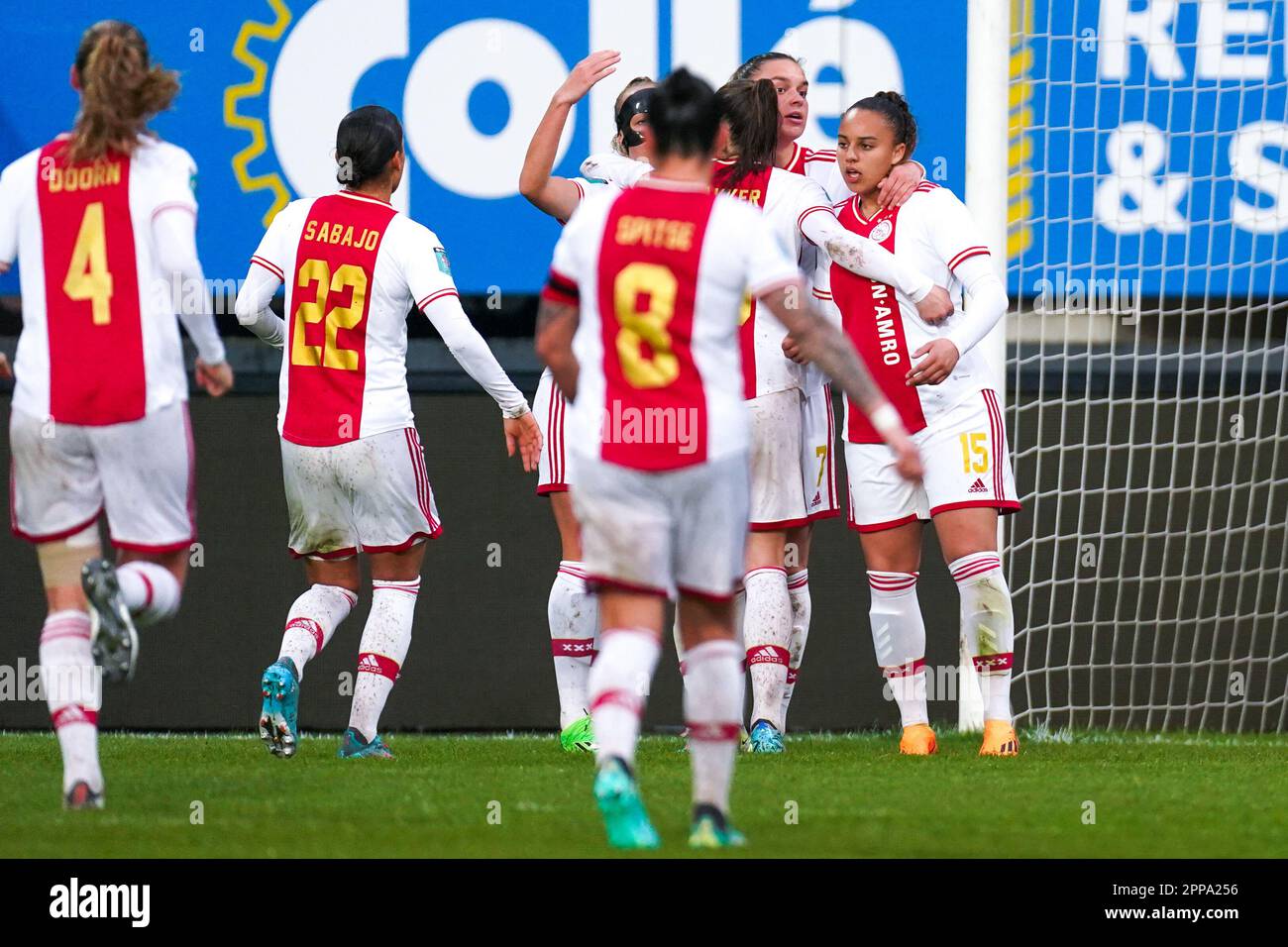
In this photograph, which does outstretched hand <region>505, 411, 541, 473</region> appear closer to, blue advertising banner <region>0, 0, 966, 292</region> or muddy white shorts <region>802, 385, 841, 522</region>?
muddy white shorts <region>802, 385, 841, 522</region>

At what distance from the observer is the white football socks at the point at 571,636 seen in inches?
259

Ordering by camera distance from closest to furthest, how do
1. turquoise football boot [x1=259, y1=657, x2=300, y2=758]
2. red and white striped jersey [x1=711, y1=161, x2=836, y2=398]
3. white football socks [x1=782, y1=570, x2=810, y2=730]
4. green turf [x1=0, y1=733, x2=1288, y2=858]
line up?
green turf [x1=0, y1=733, x2=1288, y2=858] → turquoise football boot [x1=259, y1=657, x2=300, y2=758] → red and white striped jersey [x1=711, y1=161, x2=836, y2=398] → white football socks [x1=782, y1=570, x2=810, y2=730]

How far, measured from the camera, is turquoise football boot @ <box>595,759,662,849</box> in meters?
3.84

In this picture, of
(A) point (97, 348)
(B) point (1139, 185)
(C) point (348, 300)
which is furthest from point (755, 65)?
(A) point (97, 348)

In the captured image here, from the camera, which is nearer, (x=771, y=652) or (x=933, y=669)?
(x=771, y=652)

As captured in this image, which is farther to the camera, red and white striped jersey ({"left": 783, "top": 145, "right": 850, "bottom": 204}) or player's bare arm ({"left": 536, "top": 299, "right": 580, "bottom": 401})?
red and white striped jersey ({"left": 783, "top": 145, "right": 850, "bottom": 204})

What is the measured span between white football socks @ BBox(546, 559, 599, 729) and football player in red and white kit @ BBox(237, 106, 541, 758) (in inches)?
22.6

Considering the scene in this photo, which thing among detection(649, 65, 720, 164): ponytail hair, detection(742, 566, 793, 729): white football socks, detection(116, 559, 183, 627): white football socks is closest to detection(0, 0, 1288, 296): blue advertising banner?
detection(742, 566, 793, 729): white football socks

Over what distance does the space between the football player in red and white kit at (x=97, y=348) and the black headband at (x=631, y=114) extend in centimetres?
210

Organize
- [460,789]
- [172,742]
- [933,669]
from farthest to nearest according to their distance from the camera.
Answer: [933,669]
[172,742]
[460,789]

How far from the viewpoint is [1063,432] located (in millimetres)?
8148

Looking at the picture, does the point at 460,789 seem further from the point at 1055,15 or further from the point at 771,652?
the point at 1055,15
